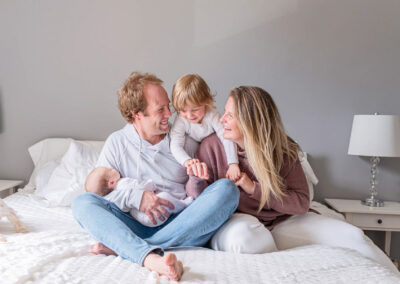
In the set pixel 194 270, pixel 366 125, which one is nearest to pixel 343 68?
pixel 366 125

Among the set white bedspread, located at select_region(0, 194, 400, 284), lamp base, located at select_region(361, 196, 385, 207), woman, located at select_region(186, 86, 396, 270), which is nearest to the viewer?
white bedspread, located at select_region(0, 194, 400, 284)

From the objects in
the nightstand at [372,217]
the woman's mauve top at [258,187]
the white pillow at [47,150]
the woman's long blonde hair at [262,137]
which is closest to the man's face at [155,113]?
the woman's mauve top at [258,187]

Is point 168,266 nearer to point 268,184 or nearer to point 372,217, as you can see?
point 268,184

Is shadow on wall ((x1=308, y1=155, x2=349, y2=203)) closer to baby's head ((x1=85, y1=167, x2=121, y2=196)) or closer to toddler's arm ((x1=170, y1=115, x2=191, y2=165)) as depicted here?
toddler's arm ((x1=170, y1=115, x2=191, y2=165))

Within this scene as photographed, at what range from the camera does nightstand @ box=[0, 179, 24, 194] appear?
2.42m

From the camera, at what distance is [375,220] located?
2.25m

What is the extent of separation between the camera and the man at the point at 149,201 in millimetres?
1186

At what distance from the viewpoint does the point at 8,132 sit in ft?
8.98

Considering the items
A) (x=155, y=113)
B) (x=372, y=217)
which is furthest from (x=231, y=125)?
(x=372, y=217)

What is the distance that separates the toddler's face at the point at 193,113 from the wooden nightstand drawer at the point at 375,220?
1.24 m

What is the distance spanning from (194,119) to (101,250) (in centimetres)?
68

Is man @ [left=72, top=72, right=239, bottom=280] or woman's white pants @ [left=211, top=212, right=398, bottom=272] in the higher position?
man @ [left=72, top=72, right=239, bottom=280]

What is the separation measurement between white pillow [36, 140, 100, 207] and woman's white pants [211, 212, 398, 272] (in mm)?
986

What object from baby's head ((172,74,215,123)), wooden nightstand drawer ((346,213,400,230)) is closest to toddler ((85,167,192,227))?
baby's head ((172,74,215,123))
